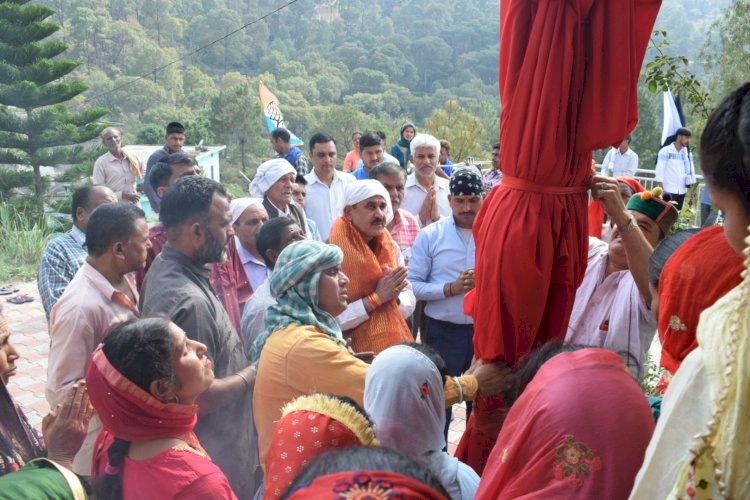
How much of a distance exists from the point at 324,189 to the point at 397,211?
132 centimetres

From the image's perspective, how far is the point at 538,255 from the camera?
1.82m

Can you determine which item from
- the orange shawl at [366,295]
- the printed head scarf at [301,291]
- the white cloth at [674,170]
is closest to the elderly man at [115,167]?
the orange shawl at [366,295]

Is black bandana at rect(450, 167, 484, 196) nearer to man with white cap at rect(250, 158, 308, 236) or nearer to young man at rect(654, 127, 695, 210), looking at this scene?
man with white cap at rect(250, 158, 308, 236)

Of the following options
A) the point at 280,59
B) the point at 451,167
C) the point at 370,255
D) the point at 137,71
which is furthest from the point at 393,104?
the point at 370,255

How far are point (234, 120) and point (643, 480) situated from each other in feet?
141

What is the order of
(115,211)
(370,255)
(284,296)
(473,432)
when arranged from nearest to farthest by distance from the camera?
(473,432)
(284,296)
(115,211)
(370,255)

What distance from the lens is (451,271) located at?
3674 mm

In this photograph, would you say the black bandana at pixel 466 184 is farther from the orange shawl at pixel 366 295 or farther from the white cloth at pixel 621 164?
the white cloth at pixel 621 164

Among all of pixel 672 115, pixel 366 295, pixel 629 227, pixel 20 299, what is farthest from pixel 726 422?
pixel 20 299

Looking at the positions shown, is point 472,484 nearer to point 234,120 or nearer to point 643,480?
point 643,480

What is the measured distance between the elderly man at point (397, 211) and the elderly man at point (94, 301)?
2.10 meters

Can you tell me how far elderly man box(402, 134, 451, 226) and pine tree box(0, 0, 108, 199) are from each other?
505 inches

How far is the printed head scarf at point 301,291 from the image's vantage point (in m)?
2.31

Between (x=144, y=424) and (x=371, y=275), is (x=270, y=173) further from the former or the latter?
(x=144, y=424)
